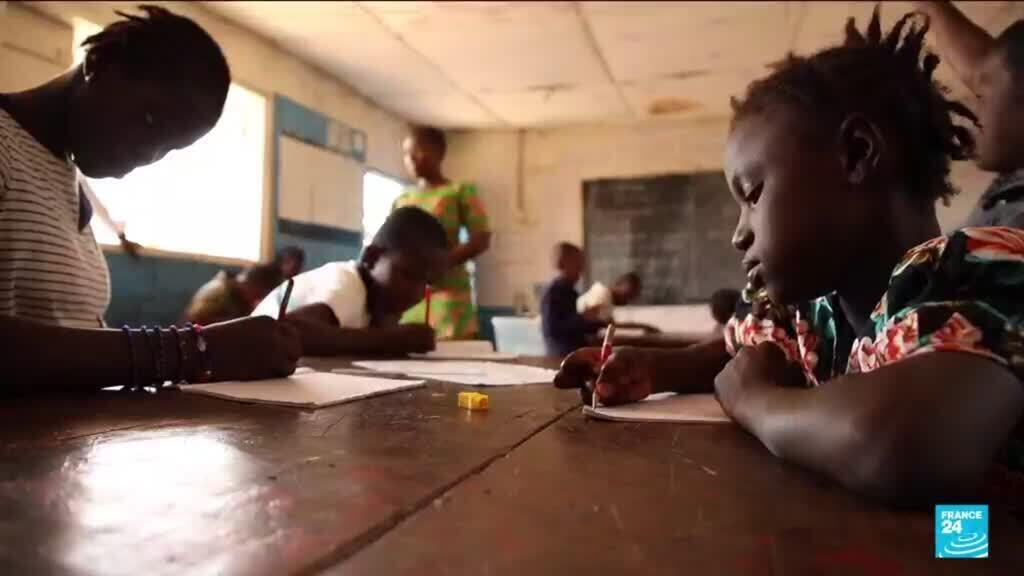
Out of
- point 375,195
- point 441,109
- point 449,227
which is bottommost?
point 449,227

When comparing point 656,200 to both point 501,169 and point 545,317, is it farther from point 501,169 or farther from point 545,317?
point 545,317

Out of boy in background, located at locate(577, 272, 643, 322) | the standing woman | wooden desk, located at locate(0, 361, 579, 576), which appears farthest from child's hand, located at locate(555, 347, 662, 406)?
boy in background, located at locate(577, 272, 643, 322)

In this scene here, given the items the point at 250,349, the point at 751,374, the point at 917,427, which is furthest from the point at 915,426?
the point at 250,349

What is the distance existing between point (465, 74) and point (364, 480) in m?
3.80

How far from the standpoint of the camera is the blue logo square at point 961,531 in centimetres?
34

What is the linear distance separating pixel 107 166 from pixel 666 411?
3.27ft

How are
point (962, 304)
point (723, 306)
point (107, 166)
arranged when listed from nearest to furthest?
1. point (962, 304)
2. point (107, 166)
3. point (723, 306)

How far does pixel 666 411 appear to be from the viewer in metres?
0.79

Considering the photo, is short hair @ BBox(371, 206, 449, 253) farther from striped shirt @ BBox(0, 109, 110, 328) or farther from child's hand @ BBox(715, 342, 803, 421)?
child's hand @ BBox(715, 342, 803, 421)

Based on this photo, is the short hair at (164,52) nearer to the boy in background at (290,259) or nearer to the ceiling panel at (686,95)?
the boy in background at (290,259)

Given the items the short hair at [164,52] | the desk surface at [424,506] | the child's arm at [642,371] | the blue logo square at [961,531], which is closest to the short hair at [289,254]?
the short hair at [164,52]

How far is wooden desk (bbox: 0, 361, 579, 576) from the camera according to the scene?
302mm

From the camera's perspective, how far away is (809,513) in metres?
0.40

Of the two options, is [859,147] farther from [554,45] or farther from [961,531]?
[554,45]
